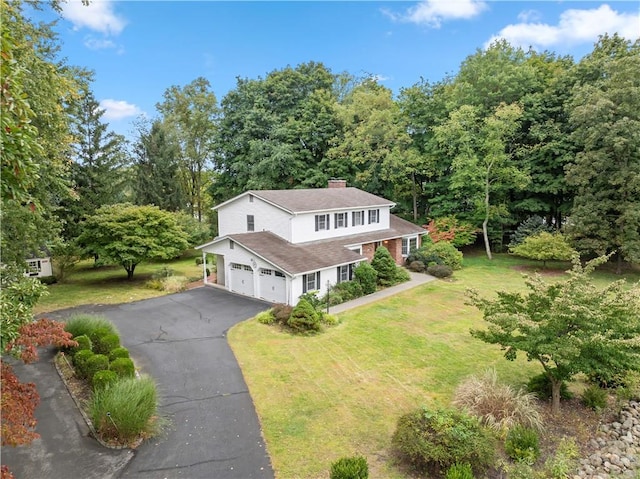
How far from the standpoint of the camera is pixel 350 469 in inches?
274

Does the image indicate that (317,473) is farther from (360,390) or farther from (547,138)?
(547,138)

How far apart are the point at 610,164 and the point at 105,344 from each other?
29.7 meters

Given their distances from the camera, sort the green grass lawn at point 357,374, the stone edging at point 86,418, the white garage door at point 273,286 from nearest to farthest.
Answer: the stone edging at point 86,418
the green grass lawn at point 357,374
the white garage door at point 273,286

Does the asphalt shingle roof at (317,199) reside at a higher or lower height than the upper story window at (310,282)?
higher

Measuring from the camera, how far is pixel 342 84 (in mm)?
44312

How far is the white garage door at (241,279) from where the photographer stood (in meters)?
21.0

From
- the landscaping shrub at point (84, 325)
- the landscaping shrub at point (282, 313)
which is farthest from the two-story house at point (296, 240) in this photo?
the landscaping shrub at point (84, 325)

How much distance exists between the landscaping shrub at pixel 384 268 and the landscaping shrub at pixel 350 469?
16.8 meters

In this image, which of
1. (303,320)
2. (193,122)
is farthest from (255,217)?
(193,122)

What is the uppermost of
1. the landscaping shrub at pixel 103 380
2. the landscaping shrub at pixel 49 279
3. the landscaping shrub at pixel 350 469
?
the landscaping shrub at pixel 49 279

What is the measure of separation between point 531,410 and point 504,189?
87.9 feet

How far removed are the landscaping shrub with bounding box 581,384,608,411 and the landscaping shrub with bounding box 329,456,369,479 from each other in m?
7.12

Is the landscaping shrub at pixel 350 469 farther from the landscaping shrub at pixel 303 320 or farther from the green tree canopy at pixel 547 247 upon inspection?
the green tree canopy at pixel 547 247

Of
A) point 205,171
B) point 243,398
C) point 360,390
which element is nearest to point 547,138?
point 360,390
